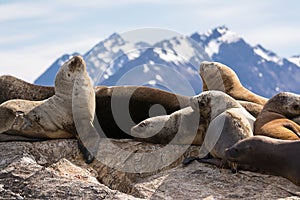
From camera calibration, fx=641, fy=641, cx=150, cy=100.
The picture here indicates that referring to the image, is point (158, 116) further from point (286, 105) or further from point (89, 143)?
point (286, 105)

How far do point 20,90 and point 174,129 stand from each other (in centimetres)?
336

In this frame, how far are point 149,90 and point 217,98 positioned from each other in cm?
169

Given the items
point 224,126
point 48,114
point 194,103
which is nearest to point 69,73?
point 48,114

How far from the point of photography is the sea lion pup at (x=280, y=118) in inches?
360

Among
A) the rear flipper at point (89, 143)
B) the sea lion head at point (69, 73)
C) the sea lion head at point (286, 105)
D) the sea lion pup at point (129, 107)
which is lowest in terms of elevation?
the rear flipper at point (89, 143)

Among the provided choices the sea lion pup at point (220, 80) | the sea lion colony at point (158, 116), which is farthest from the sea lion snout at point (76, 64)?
the sea lion pup at point (220, 80)

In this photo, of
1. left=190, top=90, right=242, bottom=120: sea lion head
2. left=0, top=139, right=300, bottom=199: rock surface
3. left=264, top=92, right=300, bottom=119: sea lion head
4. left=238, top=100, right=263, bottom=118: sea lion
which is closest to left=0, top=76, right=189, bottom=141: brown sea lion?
left=0, top=139, right=300, bottom=199: rock surface

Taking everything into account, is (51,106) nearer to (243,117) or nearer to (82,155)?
(82,155)

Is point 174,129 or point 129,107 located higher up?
point 129,107

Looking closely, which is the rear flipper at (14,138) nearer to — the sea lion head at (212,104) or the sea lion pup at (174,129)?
the sea lion pup at (174,129)

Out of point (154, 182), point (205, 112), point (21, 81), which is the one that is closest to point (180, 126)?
point (205, 112)

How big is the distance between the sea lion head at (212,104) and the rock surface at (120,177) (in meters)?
0.62

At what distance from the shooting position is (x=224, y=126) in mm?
9055

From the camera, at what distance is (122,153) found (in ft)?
32.3
